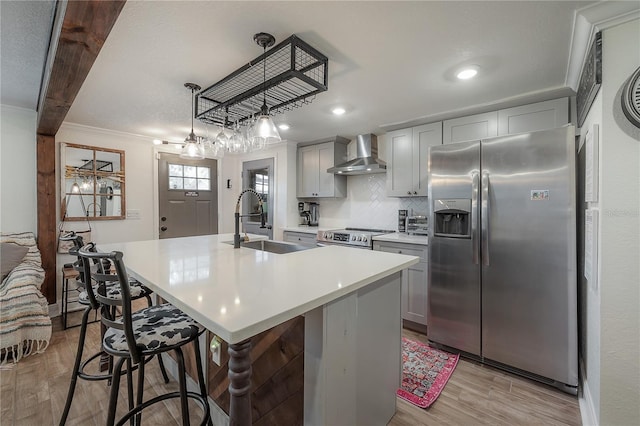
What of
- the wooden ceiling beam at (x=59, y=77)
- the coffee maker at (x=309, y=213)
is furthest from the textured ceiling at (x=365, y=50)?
the coffee maker at (x=309, y=213)

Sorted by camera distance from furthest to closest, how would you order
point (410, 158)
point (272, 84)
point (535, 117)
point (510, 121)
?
point (410, 158) → point (510, 121) → point (535, 117) → point (272, 84)

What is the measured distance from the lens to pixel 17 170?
3104 mm

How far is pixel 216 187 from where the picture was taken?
4914mm

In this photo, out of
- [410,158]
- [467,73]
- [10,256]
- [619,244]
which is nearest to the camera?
[619,244]

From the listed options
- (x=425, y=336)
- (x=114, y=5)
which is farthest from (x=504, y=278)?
(x=114, y=5)

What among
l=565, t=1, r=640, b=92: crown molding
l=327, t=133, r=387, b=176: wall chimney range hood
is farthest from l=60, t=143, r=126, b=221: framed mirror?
l=565, t=1, r=640, b=92: crown molding

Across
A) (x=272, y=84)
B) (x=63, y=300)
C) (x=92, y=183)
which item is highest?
(x=272, y=84)

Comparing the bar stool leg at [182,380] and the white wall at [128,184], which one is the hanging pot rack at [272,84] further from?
the white wall at [128,184]

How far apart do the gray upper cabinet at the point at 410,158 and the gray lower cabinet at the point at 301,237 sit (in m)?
1.27

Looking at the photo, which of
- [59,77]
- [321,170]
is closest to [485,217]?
[321,170]

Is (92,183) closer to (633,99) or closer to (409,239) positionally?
(409,239)

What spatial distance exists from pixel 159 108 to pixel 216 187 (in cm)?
212

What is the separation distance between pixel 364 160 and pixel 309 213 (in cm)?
141

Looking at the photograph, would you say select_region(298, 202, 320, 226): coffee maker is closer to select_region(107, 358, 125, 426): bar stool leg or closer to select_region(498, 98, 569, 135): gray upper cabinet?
select_region(498, 98, 569, 135): gray upper cabinet
